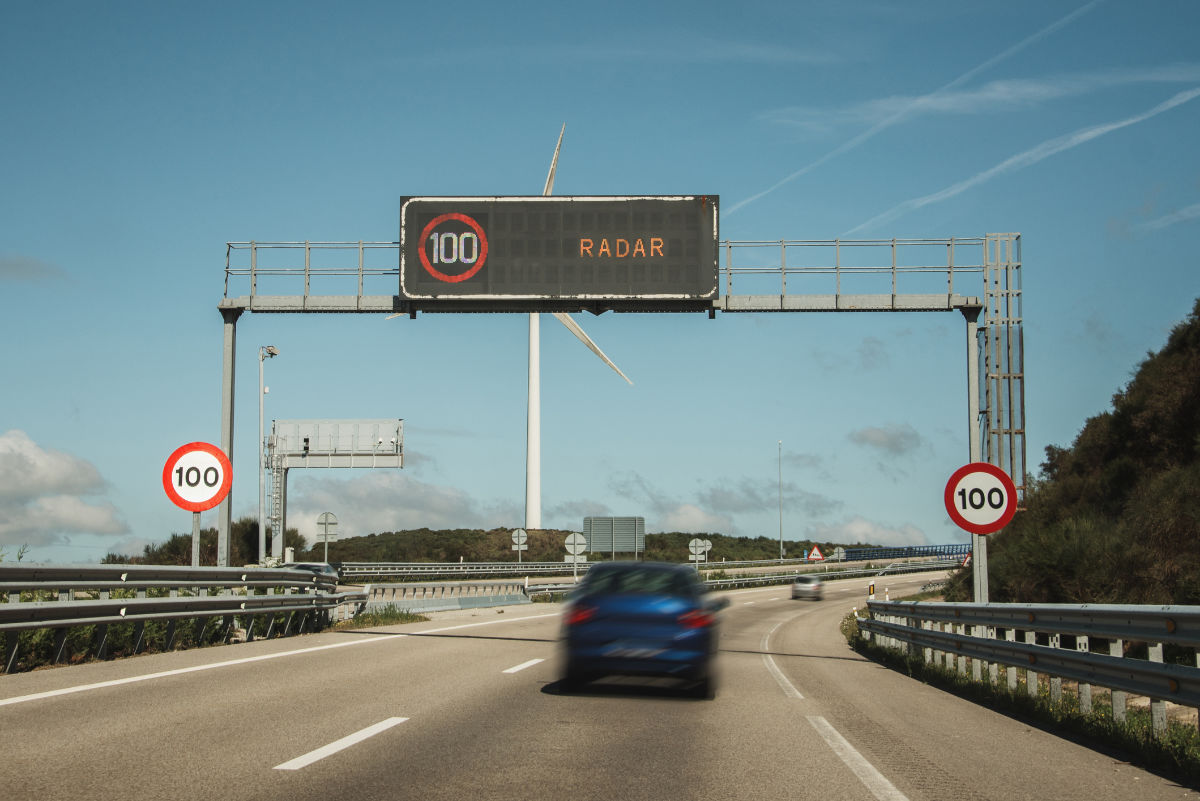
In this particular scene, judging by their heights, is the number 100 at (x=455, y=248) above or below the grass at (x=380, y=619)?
above

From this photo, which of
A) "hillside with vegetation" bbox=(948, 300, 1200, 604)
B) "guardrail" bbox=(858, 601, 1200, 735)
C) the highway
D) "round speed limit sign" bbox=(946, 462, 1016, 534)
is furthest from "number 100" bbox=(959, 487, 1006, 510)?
"hillside with vegetation" bbox=(948, 300, 1200, 604)

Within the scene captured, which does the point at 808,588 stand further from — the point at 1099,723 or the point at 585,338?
the point at 1099,723

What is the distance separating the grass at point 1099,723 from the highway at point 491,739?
261 millimetres

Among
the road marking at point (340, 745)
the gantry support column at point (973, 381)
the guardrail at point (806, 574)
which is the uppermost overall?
the gantry support column at point (973, 381)

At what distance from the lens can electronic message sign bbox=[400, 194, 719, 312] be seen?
2200 centimetres

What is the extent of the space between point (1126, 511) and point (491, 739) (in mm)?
22149

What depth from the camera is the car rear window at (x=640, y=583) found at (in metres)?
11.6

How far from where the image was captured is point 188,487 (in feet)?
53.7

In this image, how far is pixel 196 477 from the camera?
16422 mm

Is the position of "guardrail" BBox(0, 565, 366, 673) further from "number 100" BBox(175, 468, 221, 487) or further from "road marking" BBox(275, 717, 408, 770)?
"road marking" BBox(275, 717, 408, 770)

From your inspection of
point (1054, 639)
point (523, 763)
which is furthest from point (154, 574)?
point (1054, 639)

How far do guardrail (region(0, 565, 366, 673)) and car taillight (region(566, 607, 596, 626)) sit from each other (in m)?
5.84

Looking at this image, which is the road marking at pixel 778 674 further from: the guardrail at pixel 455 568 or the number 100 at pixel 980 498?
the guardrail at pixel 455 568

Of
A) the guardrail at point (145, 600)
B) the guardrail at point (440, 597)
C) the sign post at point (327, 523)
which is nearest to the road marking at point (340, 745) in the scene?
the guardrail at point (145, 600)
